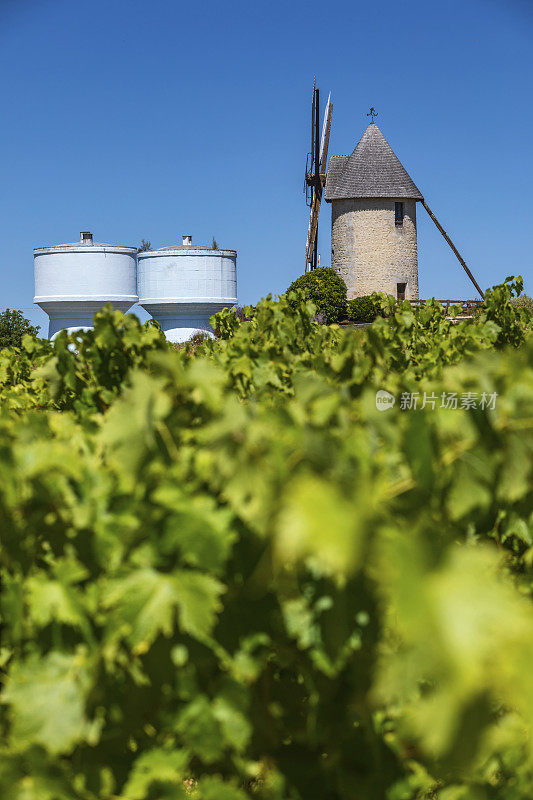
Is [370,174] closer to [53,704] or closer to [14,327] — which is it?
[14,327]

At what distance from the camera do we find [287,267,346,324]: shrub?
112 ft

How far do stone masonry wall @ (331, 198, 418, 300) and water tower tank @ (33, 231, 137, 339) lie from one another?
12.0 m

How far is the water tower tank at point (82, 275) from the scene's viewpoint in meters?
31.6

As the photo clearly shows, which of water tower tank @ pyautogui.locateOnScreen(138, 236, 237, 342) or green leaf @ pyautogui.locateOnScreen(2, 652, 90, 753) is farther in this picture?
water tower tank @ pyautogui.locateOnScreen(138, 236, 237, 342)

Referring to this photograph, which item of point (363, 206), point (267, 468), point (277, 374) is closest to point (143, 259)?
point (363, 206)

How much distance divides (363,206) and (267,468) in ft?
129

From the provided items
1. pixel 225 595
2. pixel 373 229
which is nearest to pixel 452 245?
pixel 373 229

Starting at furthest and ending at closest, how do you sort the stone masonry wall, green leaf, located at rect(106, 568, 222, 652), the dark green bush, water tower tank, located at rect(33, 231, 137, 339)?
the stone masonry wall → the dark green bush → water tower tank, located at rect(33, 231, 137, 339) → green leaf, located at rect(106, 568, 222, 652)

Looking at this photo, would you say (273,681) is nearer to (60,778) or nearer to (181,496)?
(60,778)

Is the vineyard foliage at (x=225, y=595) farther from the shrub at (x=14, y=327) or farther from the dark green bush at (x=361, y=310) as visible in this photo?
the shrub at (x=14, y=327)

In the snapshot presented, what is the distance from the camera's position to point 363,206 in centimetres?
3834

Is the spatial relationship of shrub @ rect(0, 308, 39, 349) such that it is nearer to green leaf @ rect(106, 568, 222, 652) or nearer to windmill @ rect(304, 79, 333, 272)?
windmill @ rect(304, 79, 333, 272)

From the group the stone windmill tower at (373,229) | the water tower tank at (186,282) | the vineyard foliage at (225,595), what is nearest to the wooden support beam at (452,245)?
the stone windmill tower at (373,229)

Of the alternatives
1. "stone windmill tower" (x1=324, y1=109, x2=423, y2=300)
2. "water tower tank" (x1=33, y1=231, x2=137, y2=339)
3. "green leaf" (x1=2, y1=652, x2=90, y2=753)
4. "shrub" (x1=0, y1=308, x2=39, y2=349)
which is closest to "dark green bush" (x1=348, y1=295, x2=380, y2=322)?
"stone windmill tower" (x1=324, y1=109, x2=423, y2=300)
